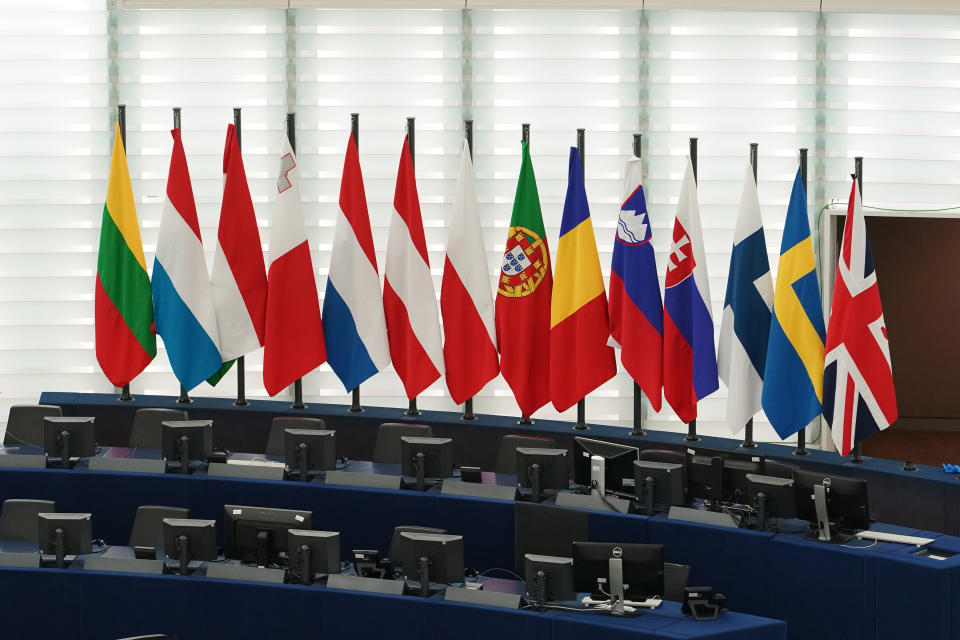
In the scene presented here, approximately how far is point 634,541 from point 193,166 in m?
6.50

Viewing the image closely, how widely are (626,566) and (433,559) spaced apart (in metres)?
1.28

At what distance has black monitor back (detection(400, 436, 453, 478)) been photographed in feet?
32.2

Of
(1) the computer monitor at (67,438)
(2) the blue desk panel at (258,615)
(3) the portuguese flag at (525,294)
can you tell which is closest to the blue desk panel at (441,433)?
(3) the portuguese flag at (525,294)

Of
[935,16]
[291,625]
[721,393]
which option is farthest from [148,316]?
[935,16]

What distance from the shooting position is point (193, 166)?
42.9 feet

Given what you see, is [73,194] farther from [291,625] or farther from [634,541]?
[634,541]

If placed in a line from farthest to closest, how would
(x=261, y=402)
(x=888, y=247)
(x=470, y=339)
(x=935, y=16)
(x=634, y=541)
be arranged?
(x=888, y=247) → (x=935, y=16) → (x=261, y=402) → (x=470, y=339) → (x=634, y=541)

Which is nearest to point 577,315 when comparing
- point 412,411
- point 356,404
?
point 412,411

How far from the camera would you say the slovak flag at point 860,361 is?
986cm

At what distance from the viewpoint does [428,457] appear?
387 inches

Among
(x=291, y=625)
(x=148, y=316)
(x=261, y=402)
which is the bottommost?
(x=291, y=625)

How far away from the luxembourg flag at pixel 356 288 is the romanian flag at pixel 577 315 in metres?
1.56

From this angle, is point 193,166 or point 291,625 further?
point 193,166

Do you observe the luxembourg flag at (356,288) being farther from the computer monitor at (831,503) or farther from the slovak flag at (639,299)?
the computer monitor at (831,503)
